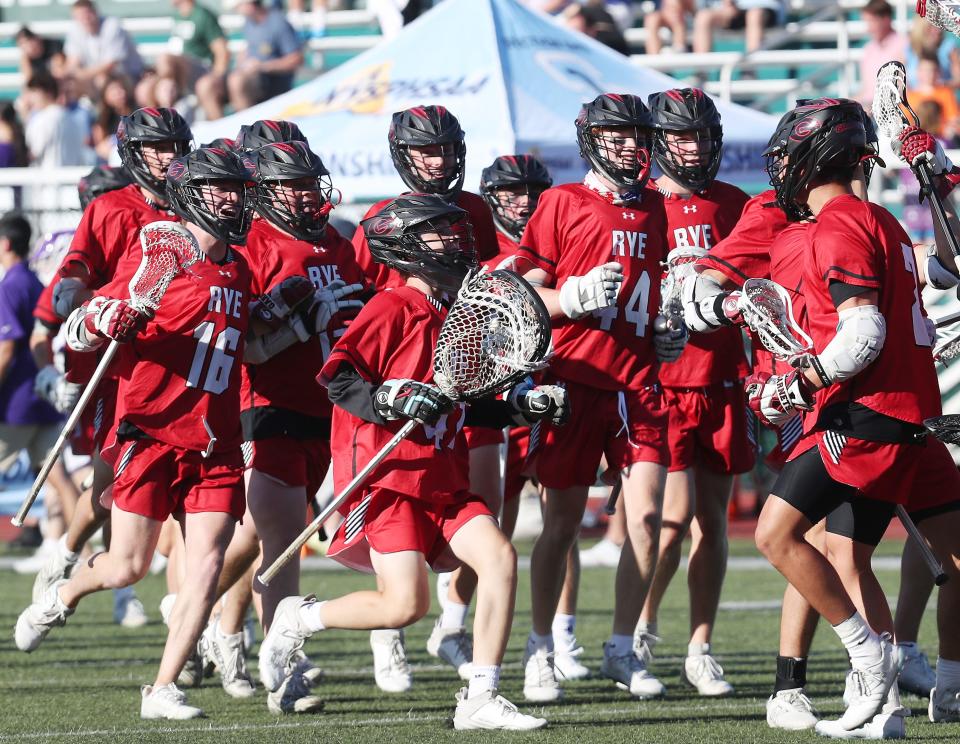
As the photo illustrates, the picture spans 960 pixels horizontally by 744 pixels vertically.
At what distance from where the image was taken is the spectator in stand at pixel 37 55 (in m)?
17.2

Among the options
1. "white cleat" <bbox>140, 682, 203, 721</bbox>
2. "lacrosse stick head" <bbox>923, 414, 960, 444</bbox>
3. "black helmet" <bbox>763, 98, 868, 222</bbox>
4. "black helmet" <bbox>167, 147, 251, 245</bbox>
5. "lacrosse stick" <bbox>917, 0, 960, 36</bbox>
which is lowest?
"white cleat" <bbox>140, 682, 203, 721</bbox>

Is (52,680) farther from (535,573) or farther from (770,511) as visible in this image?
(770,511)

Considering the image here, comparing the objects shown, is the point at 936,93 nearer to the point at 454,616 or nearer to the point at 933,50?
the point at 933,50

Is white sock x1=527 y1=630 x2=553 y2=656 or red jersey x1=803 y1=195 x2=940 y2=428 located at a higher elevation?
red jersey x1=803 y1=195 x2=940 y2=428

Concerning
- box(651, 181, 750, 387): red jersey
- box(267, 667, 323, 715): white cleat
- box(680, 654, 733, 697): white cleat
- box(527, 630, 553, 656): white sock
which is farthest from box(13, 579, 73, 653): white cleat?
box(651, 181, 750, 387): red jersey

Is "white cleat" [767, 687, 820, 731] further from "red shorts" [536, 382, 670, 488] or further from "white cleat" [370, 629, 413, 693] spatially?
"white cleat" [370, 629, 413, 693]

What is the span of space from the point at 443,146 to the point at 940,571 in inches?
113

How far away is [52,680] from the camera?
7.36m

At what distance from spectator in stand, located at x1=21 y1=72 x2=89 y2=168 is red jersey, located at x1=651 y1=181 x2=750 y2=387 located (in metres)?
9.59

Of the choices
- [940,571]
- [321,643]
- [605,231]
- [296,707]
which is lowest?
[321,643]

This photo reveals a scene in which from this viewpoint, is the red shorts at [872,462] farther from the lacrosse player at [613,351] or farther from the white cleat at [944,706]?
the lacrosse player at [613,351]

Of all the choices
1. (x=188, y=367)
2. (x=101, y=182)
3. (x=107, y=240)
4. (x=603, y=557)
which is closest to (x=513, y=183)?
(x=107, y=240)

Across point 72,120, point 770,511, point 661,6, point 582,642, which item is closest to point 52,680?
point 582,642

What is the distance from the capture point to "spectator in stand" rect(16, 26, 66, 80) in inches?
678
